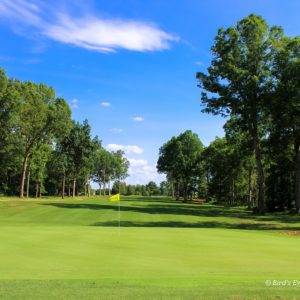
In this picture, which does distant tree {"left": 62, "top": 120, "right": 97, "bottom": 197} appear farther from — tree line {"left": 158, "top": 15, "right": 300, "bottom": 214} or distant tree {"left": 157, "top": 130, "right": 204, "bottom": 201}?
tree line {"left": 158, "top": 15, "right": 300, "bottom": 214}

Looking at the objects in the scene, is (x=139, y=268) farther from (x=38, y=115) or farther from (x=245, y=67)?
(x=38, y=115)

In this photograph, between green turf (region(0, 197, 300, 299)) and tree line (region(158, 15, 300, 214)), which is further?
tree line (region(158, 15, 300, 214))

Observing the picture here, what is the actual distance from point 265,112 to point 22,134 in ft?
126

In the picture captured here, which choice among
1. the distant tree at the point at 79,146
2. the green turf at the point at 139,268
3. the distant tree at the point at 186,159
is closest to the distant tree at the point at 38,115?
the distant tree at the point at 79,146

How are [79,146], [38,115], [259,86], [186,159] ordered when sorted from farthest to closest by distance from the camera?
[186,159]
[79,146]
[38,115]
[259,86]

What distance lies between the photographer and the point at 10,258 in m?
13.4

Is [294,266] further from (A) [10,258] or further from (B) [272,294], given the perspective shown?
(A) [10,258]

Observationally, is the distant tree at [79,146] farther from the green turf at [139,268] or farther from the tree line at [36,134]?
the green turf at [139,268]

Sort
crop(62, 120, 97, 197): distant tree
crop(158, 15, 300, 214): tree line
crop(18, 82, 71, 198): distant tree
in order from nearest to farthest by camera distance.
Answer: crop(158, 15, 300, 214): tree line < crop(18, 82, 71, 198): distant tree < crop(62, 120, 97, 197): distant tree

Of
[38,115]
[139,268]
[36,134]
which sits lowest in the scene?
[139,268]

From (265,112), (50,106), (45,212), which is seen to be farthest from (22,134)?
(265,112)

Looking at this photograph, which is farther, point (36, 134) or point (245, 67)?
point (36, 134)

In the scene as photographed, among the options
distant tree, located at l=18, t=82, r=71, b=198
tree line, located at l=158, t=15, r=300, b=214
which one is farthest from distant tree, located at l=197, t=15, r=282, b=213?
distant tree, located at l=18, t=82, r=71, b=198

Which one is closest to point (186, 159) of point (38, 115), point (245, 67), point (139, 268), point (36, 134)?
point (36, 134)
